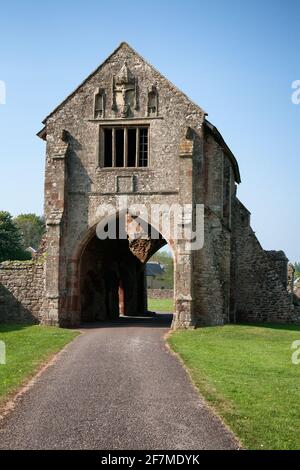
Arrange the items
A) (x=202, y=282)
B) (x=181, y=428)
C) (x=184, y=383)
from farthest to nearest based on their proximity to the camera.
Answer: (x=202, y=282)
(x=184, y=383)
(x=181, y=428)

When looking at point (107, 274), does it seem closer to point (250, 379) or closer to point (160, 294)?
point (250, 379)

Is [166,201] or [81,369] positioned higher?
[166,201]

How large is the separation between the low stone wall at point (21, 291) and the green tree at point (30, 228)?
60.2m

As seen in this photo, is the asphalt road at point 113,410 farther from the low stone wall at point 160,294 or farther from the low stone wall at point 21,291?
the low stone wall at point 160,294

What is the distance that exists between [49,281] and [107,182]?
4862 millimetres

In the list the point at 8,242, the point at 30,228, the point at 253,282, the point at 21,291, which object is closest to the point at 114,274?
the point at 21,291

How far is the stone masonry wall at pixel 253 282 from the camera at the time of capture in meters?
26.0

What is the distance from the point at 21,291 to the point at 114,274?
25.3 feet

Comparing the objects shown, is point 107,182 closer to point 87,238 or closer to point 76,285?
A: point 87,238

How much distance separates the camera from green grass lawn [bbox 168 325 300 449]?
7.80m

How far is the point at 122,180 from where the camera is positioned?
2284 cm

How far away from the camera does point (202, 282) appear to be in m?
22.2
